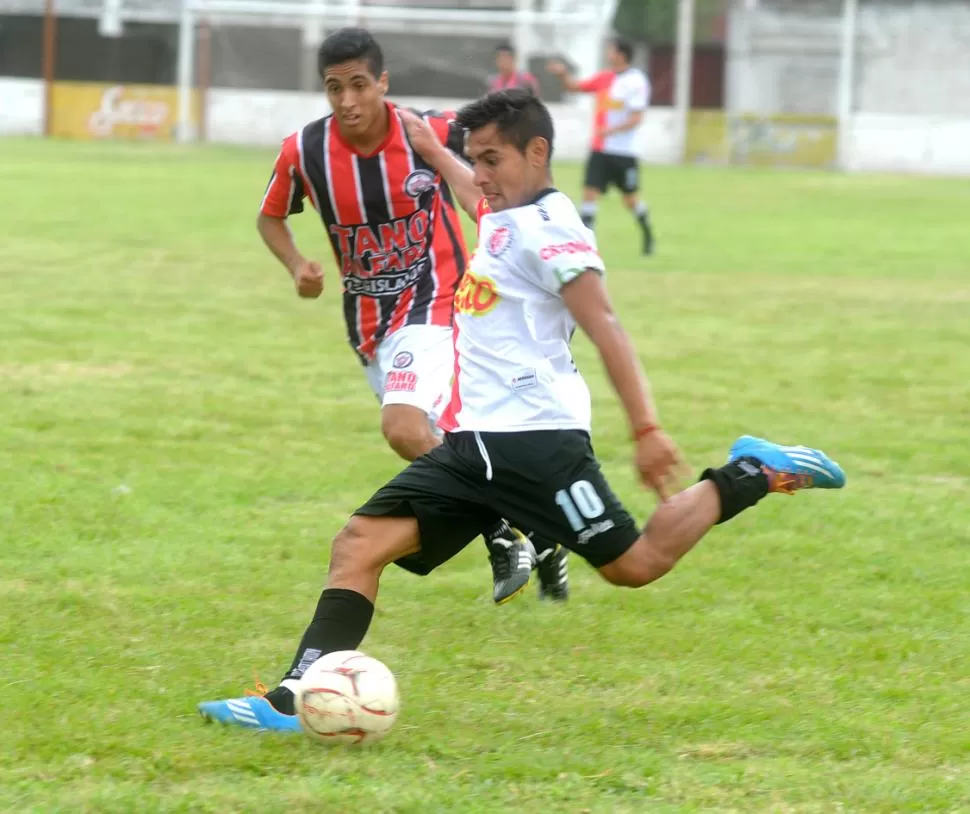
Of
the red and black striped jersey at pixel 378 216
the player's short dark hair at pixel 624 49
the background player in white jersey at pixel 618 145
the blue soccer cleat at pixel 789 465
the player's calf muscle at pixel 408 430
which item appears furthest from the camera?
the player's short dark hair at pixel 624 49

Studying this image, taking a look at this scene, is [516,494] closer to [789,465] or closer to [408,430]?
[789,465]

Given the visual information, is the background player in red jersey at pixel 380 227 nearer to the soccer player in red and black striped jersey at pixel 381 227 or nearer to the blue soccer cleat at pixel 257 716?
the soccer player in red and black striped jersey at pixel 381 227

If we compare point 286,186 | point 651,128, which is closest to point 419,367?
point 286,186

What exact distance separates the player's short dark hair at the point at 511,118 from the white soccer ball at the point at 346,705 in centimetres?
145

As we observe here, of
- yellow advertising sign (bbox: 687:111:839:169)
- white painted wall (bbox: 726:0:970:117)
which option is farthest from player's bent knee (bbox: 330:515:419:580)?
Answer: white painted wall (bbox: 726:0:970:117)

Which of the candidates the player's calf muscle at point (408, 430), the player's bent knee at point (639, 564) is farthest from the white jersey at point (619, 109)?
the player's bent knee at point (639, 564)

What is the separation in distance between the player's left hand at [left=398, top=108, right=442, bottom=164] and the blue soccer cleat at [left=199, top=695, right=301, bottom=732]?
245cm

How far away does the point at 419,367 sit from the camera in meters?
5.89

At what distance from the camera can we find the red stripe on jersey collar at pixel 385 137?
235 inches

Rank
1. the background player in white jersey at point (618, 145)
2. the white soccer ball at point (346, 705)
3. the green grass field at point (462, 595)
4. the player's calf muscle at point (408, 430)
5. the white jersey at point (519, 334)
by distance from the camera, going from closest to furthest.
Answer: the green grass field at point (462, 595)
the white soccer ball at point (346, 705)
the white jersey at point (519, 334)
the player's calf muscle at point (408, 430)
the background player in white jersey at point (618, 145)

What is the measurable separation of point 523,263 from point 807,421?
180 inches

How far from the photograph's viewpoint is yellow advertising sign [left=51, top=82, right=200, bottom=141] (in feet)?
125

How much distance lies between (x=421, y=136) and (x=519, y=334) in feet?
5.96

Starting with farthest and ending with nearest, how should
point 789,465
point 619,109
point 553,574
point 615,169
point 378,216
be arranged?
1. point 619,109
2. point 615,169
3. point 378,216
4. point 553,574
5. point 789,465
